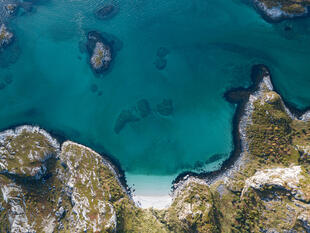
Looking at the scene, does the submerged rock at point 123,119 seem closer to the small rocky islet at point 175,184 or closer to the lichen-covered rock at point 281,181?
the small rocky islet at point 175,184

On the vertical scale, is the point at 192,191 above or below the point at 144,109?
below

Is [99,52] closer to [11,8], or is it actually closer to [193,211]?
[11,8]

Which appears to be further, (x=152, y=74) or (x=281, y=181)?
(x=152, y=74)

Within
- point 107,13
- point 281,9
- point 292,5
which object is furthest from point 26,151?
point 292,5

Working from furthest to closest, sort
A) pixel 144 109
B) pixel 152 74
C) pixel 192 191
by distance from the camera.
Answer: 1. pixel 152 74
2. pixel 144 109
3. pixel 192 191

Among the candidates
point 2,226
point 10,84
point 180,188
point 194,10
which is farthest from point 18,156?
point 194,10

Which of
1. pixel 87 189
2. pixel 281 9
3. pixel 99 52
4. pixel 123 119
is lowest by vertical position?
pixel 87 189

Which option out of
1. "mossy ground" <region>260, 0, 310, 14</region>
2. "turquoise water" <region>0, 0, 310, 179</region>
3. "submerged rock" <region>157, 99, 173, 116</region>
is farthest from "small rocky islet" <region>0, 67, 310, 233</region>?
"submerged rock" <region>157, 99, 173, 116</region>

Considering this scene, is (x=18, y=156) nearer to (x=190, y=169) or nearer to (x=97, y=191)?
(x=97, y=191)

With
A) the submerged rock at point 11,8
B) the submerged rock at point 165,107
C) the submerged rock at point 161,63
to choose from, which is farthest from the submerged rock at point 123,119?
the submerged rock at point 11,8
